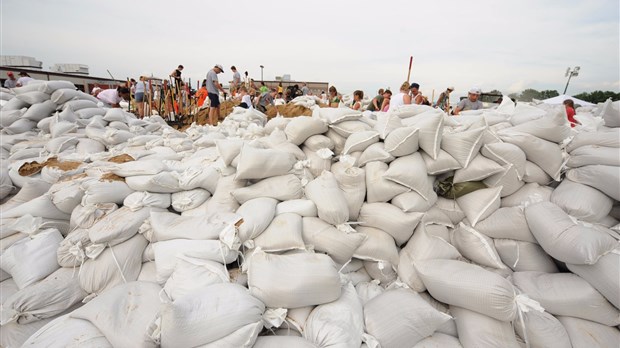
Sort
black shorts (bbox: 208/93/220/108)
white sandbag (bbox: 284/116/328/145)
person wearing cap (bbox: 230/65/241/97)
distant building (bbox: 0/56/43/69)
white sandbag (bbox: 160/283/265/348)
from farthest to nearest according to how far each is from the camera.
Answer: distant building (bbox: 0/56/43/69)
person wearing cap (bbox: 230/65/241/97)
black shorts (bbox: 208/93/220/108)
white sandbag (bbox: 284/116/328/145)
white sandbag (bbox: 160/283/265/348)

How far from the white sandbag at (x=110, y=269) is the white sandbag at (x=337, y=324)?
1.10 metres

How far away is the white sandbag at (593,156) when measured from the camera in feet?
5.76

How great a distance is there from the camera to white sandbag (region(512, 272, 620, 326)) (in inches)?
54.1

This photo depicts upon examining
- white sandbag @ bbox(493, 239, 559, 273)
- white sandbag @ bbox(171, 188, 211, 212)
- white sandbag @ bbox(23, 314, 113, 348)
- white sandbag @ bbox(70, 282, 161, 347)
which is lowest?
white sandbag @ bbox(23, 314, 113, 348)

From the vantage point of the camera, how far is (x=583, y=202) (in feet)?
5.45

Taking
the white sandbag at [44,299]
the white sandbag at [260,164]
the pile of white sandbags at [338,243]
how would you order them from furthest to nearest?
the white sandbag at [260,164] < the white sandbag at [44,299] < the pile of white sandbags at [338,243]

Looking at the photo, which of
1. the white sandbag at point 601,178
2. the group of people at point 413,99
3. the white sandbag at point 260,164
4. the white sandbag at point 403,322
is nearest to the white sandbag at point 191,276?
the white sandbag at point 260,164

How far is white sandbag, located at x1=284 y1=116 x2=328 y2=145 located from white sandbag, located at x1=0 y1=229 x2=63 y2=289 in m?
1.74

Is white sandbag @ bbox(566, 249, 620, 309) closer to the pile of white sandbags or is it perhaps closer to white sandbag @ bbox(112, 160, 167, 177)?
the pile of white sandbags

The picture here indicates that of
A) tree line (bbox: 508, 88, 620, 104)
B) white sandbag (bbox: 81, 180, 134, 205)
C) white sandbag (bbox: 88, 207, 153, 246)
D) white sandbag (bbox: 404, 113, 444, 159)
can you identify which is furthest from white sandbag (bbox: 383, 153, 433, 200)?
tree line (bbox: 508, 88, 620, 104)

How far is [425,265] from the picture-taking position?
1.56 meters

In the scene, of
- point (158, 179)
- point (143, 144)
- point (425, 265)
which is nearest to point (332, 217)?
point (425, 265)

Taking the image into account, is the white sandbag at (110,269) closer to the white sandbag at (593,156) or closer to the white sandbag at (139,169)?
the white sandbag at (139,169)

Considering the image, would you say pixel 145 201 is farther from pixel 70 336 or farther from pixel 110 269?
pixel 70 336
